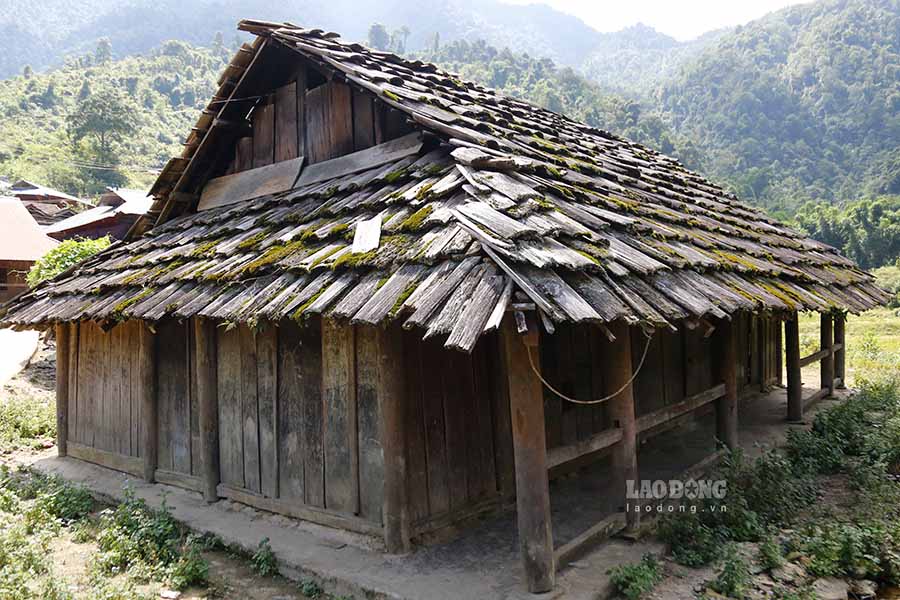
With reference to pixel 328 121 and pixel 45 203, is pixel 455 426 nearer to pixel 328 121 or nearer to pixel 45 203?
pixel 328 121

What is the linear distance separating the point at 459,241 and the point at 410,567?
2546 mm

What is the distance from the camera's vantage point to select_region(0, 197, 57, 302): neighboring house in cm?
2522

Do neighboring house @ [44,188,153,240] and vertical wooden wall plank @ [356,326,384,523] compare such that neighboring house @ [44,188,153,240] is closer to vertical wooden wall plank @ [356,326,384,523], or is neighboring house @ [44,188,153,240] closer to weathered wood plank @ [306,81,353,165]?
weathered wood plank @ [306,81,353,165]

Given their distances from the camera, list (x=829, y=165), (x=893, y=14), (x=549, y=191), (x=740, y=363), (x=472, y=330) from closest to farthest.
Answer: (x=472, y=330)
(x=549, y=191)
(x=740, y=363)
(x=829, y=165)
(x=893, y=14)

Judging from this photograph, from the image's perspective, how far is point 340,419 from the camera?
18.3 feet

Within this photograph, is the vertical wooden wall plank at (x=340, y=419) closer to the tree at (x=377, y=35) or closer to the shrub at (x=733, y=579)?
the shrub at (x=733, y=579)

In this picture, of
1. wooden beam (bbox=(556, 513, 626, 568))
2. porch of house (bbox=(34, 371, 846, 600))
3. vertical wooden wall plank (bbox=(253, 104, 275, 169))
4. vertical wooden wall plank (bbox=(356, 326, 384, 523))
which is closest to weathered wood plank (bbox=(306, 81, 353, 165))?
vertical wooden wall plank (bbox=(253, 104, 275, 169))

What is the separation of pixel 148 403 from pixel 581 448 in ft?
18.1

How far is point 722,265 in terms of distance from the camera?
596 centimetres

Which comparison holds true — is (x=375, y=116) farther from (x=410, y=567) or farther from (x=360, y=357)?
(x=410, y=567)

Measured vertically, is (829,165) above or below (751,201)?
above

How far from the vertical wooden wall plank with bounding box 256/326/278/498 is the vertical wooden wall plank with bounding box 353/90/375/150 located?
2.32 metres

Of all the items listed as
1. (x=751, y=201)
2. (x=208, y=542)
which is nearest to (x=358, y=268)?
(x=208, y=542)

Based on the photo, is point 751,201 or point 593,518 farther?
point 751,201
